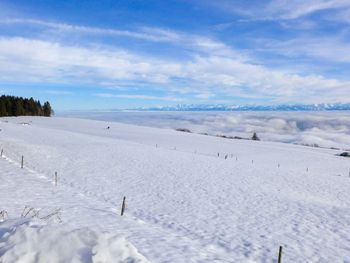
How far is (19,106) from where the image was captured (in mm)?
128750

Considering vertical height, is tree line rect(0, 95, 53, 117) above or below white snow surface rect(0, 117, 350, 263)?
above

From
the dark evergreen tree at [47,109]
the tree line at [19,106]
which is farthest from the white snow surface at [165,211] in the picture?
the dark evergreen tree at [47,109]

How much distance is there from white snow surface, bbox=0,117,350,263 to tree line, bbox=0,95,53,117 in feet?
301

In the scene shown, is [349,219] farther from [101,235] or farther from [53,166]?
[53,166]

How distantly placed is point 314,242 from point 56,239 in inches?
504

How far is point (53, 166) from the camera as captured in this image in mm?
35625

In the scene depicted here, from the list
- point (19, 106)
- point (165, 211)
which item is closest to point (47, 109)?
point (19, 106)

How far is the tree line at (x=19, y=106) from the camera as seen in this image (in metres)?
126

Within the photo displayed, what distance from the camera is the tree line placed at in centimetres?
12593

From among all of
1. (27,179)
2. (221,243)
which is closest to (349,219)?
(221,243)

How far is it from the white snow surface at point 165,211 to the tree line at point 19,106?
91.9 meters

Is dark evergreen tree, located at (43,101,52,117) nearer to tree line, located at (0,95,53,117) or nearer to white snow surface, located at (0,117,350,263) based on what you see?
tree line, located at (0,95,53,117)

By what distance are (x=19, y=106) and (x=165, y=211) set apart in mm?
120714

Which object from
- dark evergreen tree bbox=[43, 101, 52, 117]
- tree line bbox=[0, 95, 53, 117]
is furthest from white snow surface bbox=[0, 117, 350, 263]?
dark evergreen tree bbox=[43, 101, 52, 117]
